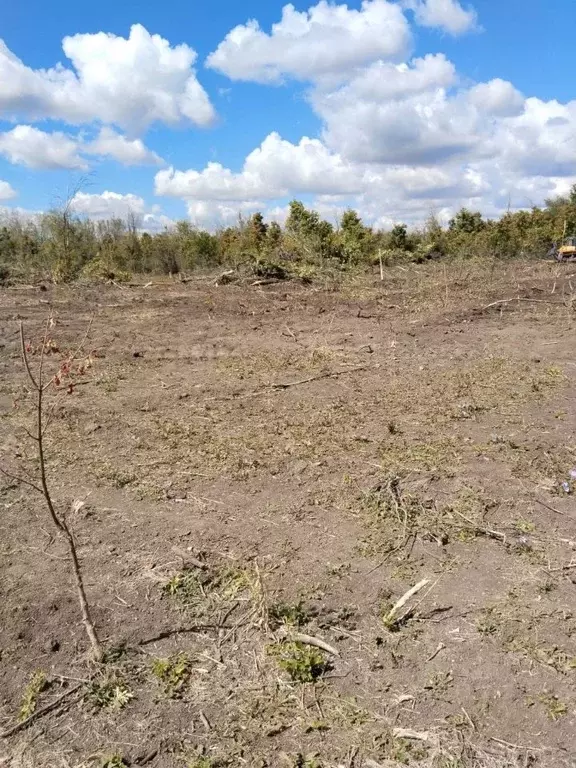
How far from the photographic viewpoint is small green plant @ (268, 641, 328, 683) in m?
2.58

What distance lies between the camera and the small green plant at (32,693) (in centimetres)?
243

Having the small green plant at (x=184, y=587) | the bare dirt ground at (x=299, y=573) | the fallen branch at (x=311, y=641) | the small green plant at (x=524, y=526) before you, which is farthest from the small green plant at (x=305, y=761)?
the small green plant at (x=524, y=526)

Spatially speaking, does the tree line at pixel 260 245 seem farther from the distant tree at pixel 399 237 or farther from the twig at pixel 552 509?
the twig at pixel 552 509

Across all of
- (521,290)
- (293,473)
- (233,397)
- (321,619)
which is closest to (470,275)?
(521,290)

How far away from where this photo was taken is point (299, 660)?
8.64ft

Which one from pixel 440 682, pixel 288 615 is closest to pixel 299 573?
pixel 288 615

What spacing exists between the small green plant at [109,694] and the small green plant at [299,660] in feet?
2.20

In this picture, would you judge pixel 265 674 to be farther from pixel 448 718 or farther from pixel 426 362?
pixel 426 362

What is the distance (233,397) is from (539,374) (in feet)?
12.3

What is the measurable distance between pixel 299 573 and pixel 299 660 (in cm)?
69

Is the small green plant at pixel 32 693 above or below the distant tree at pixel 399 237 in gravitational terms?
below

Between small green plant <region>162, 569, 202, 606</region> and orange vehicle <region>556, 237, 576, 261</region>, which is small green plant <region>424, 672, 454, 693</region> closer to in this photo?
small green plant <region>162, 569, 202, 606</region>

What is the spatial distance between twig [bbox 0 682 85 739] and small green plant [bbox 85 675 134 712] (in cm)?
7

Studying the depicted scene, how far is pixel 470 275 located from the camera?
1706 centimetres
